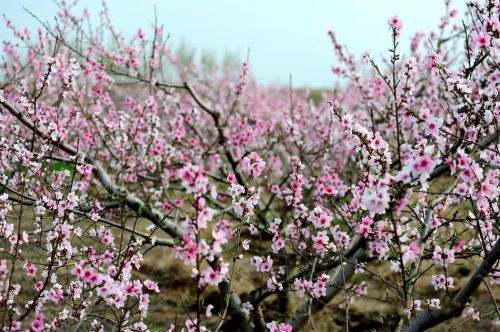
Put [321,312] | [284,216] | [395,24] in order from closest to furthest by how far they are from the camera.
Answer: [395,24]
[321,312]
[284,216]

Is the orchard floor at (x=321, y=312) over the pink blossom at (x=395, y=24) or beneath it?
beneath

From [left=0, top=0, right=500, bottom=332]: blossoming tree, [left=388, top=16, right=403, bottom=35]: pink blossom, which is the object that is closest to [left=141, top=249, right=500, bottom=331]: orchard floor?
[left=0, top=0, right=500, bottom=332]: blossoming tree

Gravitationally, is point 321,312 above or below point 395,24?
below

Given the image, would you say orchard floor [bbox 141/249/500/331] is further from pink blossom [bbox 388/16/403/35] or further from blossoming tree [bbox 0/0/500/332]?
pink blossom [bbox 388/16/403/35]

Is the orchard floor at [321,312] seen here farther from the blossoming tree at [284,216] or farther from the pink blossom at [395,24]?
the pink blossom at [395,24]

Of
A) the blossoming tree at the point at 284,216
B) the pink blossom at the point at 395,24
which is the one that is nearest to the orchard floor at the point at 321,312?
the blossoming tree at the point at 284,216

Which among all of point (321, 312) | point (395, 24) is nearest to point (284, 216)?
point (321, 312)

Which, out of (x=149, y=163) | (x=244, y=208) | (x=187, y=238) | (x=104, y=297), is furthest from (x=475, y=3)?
(x=149, y=163)

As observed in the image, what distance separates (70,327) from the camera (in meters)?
6.02

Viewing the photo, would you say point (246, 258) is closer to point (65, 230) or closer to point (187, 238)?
point (65, 230)

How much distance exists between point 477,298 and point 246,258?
13.3 ft

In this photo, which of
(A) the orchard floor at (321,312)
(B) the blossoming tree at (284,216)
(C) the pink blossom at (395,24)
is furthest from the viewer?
(A) the orchard floor at (321,312)

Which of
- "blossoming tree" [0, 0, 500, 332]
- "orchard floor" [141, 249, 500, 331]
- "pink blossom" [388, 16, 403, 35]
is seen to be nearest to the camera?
"blossoming tree" [0, 0, 500, 332]

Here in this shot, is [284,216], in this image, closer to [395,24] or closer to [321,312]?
[321,312]
